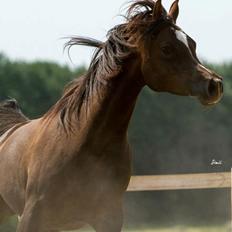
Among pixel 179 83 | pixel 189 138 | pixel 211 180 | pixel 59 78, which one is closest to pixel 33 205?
pixel 179 83

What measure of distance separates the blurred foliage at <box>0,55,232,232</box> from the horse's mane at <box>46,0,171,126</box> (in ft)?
19.6

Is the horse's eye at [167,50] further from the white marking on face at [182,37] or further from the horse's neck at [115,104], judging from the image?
the horse's neck at [115,104]

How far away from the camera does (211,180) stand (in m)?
9.98

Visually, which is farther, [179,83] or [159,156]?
[159,156]

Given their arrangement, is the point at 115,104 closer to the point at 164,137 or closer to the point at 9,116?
the point at 9,116

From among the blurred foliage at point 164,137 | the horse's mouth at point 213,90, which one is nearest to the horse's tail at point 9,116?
the horse's mouth at point 213,90

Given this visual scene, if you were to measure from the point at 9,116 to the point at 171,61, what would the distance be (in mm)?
2799

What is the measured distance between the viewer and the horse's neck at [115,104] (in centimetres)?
554

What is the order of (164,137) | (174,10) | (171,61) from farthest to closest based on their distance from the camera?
(164,137), (174,10), (171,61)

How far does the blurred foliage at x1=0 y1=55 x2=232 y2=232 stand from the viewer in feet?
40.4

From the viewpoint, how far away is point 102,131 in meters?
5.57

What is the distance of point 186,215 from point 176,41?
779 cm

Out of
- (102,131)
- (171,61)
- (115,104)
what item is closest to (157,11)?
(171,61)

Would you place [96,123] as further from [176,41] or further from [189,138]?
[189,138]
